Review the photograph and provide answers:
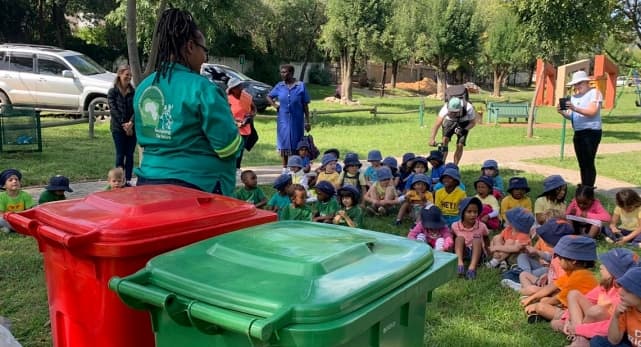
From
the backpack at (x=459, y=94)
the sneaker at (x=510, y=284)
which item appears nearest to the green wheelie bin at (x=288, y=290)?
the sneaker at (x=510, y=284)

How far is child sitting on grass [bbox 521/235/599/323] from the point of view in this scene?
12.4ft

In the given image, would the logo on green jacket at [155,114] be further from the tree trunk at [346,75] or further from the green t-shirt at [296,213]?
the tree trunk at [346,75]

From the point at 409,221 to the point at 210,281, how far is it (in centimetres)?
518

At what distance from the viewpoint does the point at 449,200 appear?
612 cm

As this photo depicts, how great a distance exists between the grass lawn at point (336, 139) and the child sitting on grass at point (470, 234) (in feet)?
18.9

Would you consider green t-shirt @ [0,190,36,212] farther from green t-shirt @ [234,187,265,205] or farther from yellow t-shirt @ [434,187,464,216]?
yellow t-shirt @ [434,187,464,216]

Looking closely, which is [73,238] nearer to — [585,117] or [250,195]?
[250,195]

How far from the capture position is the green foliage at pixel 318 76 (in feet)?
125

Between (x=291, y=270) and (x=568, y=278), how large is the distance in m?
2.80

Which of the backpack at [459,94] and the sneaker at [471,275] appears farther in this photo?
the backpack at [459,94]

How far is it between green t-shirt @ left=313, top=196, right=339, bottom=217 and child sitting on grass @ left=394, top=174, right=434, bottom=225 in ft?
2.82

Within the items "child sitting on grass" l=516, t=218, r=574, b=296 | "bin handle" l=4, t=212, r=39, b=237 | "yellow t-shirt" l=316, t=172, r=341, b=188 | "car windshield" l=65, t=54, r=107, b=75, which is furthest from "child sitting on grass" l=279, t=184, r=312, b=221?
"car windshield" l=65, t=54, r=107, b=75

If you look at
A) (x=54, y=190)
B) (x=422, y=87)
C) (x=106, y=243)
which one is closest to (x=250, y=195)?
(x=54, y=190)

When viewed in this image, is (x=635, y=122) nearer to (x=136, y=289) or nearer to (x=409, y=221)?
(x=409, y=221)
